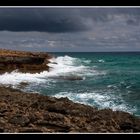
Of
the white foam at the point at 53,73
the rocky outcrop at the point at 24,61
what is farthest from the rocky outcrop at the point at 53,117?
the rocky outcrop at the point at 24,61

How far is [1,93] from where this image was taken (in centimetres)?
682

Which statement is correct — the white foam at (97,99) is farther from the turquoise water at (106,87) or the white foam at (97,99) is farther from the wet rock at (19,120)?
the wet rock at (19,120)

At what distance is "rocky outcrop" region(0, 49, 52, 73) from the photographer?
701 centimetres

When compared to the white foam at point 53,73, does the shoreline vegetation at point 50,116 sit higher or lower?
lower

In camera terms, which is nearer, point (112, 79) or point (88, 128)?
point (88, 128)

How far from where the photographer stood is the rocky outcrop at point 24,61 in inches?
276

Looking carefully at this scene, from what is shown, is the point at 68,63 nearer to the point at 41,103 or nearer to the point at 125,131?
the point at 41,103

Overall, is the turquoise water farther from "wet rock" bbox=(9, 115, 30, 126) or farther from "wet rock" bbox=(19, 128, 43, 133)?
"wet rock" bbox=(19, 128, 43, 133)

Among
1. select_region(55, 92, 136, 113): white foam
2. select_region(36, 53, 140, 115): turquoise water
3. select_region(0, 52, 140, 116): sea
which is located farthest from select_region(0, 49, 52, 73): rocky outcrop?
select_region(55, 92, 136, 113): white foam

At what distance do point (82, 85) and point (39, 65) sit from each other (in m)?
1.26

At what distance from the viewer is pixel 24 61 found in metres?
8.04

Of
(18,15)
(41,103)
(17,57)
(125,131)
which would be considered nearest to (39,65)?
(17,57)

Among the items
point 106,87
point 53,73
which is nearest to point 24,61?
point 53,73
